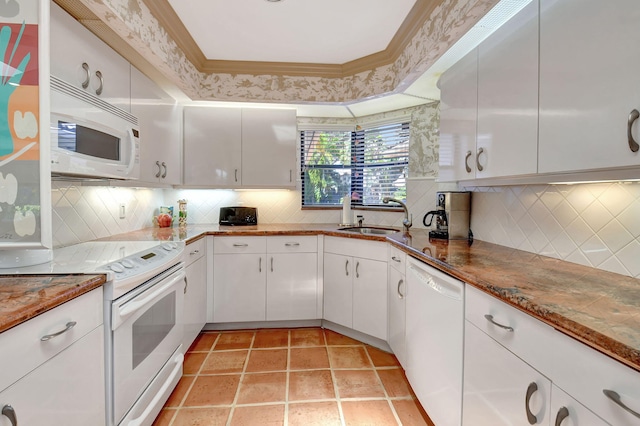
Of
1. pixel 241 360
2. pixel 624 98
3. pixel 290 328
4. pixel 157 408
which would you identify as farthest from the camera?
pixel 290 328

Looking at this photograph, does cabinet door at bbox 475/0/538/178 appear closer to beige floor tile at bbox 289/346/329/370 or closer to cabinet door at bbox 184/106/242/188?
beige floor tile at bbox 289/346/329/370

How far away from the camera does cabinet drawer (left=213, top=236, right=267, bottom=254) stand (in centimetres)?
264

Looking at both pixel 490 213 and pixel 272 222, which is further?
pixel 272 222

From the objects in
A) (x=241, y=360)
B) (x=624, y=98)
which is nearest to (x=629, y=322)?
(x=624, y=98)

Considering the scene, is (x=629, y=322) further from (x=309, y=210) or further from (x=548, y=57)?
(x=309, y=210)

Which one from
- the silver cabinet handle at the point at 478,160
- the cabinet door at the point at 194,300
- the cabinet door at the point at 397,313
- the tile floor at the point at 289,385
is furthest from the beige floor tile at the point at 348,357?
the silver cabinet handle at the point at 478,160

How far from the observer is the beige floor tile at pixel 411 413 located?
5.32ft

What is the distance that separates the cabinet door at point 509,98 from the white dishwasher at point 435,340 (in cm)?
66

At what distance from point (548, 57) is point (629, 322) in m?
1.03

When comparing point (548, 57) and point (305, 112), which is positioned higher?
point (305, 112)

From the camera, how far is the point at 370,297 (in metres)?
2.40

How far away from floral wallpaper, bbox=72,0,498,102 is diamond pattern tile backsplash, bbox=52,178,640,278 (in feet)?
3.18

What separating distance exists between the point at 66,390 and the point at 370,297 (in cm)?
192

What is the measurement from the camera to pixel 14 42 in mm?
1046
